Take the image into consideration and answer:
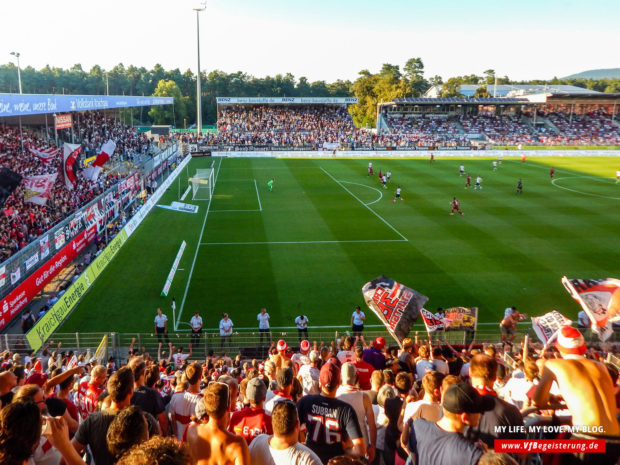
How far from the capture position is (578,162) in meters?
59.7

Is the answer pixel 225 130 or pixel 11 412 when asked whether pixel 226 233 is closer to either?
pixel 11 412

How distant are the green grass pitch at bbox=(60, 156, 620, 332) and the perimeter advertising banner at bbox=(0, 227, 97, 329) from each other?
5.37ft

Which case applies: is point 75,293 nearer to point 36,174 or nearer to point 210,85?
point 36,174

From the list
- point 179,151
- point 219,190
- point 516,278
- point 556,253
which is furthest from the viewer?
point 179,151

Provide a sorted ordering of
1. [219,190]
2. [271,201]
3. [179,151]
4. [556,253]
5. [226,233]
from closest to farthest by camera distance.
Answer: [556,253] < [226,233] < [271,201] < [219,190] < [179,151]

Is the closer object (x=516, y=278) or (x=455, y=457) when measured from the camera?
(x=455, y=457)

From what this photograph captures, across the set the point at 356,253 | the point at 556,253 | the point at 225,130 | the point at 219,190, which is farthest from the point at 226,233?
the point at 225,130

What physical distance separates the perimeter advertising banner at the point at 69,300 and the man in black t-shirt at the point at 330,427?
1184 centimetres

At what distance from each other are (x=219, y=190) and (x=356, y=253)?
20.8 metres

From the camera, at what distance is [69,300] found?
17.7m

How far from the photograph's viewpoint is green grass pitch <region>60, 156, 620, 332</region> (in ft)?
63.2

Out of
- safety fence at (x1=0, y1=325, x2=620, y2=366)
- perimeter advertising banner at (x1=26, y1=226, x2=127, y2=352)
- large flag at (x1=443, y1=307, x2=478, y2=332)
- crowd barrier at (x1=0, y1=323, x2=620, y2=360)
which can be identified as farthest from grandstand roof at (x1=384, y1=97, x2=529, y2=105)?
large flag at (x1=443, y1=307, x2=478, y2=332)

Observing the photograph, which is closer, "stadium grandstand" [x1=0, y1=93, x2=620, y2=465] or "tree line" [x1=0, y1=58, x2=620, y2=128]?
"stadium grandstand" [x1=0, y1=93, x2=620, y2=465]

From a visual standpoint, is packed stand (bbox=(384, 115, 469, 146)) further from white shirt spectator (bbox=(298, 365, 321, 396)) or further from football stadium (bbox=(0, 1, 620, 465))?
white shirt spectator (bbox=(298, 365, 321, 396))
